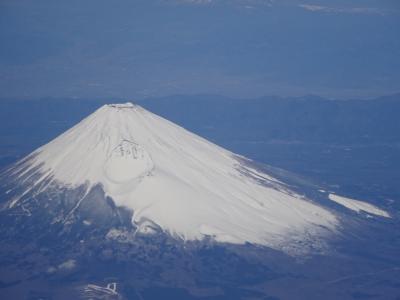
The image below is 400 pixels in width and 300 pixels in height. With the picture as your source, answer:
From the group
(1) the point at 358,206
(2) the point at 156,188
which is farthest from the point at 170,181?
(1) the point at 358,206

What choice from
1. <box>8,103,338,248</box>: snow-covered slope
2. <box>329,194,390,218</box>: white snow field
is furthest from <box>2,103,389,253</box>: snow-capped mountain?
<box>329,194,390,218</box>: white snow field

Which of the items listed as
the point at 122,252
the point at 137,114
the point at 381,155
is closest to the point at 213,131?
the point at 381,155

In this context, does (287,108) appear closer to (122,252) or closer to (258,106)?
(258,106)

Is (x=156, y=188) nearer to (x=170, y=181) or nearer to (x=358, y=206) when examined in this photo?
(x=170, y=181)

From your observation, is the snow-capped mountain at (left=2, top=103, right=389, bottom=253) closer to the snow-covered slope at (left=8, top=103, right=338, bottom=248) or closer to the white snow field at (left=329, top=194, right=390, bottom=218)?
the snow-covered slope at (left=8, top=103, right=338, bottom=248)

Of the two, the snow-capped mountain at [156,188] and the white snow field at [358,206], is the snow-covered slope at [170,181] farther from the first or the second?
the white snow field at [358,206]

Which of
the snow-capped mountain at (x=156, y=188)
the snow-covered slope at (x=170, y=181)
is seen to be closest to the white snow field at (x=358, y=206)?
the snow-capped mountain at (x=156, y=188)
